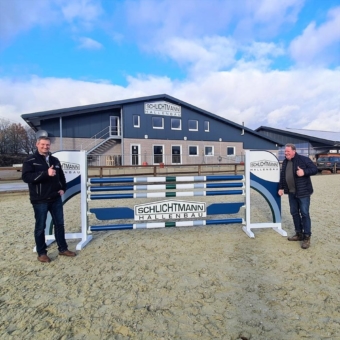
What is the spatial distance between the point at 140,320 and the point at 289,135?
40.2 metres

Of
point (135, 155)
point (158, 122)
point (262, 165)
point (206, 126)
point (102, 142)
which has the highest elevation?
point (158, 122)

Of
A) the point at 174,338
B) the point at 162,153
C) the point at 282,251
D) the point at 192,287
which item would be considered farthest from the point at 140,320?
the point at 162,153

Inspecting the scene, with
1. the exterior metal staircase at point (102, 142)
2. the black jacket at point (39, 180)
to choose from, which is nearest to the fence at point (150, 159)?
the exterior metal staircase at point (102, 142)

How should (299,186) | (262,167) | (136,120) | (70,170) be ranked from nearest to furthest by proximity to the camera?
(299,186), (70,170), (262,167), (136,120)

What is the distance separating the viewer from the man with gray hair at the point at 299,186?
4.03 m

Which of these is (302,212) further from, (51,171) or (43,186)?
(43,186)

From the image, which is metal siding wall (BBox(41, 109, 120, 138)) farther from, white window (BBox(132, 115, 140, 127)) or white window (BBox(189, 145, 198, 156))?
white window (BBox(189, 145, 198, 156))

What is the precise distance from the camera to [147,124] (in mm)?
23844

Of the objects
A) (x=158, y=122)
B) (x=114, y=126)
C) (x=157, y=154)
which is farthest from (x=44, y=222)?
(x=158, y=122)

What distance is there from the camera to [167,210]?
4574 mm

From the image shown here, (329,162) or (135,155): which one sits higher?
(135,155)

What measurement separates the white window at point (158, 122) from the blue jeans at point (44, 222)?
69.3ft

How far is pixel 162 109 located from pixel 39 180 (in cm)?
2221

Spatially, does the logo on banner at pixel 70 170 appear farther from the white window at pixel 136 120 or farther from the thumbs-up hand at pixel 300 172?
the white window at pixel 136 120
